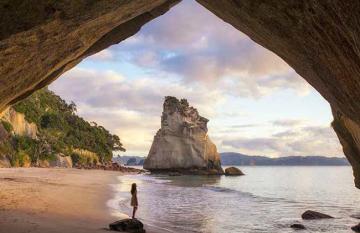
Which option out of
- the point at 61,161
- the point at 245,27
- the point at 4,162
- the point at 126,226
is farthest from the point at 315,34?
the point at 61,161

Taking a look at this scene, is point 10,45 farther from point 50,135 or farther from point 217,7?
point 50,135

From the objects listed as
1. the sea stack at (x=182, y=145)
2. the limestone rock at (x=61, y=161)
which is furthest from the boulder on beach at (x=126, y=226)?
the sea stack at (x=182, y=145)

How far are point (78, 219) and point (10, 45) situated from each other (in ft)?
38.2

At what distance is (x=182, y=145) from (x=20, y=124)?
3687 centimetres

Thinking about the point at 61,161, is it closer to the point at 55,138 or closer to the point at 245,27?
the point at 55,138

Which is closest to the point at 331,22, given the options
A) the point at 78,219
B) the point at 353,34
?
the point at 353,34

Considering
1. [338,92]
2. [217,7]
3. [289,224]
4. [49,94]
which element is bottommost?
[289,224]

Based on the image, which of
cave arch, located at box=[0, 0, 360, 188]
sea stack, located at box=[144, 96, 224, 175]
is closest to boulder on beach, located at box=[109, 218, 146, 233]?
cave arch, located at box=[0, 0, 360, 188]

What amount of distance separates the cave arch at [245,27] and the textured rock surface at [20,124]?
6743 centimetres

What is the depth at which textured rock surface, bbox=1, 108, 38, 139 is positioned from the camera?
74.3 meters

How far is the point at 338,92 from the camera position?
30.5 feet

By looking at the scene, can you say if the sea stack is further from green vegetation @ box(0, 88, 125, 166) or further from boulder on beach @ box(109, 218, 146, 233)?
boulder on beach @ box(109, 218, 146, 233)

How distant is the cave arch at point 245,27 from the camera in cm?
681

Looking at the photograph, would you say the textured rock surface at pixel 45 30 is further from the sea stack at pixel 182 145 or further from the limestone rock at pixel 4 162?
the sea stack at pixel 182 145
